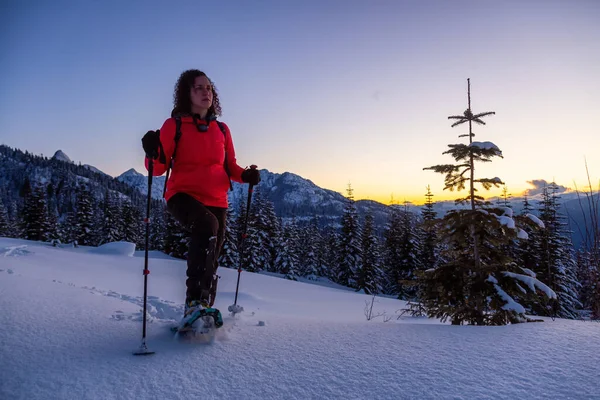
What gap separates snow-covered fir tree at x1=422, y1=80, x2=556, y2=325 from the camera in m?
5.88

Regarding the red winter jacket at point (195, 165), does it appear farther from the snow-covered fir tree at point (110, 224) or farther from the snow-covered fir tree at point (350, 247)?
the snow-covered fir tree at point (110, 224)

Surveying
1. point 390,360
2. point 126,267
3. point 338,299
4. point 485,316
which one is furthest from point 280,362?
point 338,299

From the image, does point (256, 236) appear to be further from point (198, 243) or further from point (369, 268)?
point (198, 243)

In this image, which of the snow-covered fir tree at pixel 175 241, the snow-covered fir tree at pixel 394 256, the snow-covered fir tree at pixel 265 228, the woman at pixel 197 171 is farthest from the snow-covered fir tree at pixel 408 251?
the woman at pixel 197 171

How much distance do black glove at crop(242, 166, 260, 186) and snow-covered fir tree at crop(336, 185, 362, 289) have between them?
32.5 metres

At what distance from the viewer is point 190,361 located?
1.79 m

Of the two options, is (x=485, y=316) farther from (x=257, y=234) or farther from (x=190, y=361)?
(x=257, y=234)

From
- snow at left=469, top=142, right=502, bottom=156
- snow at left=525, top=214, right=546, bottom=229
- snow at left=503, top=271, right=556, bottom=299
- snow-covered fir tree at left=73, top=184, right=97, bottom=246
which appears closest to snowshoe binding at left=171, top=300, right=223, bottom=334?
Result: snow at left=503, top=271, right=556, bottom=299

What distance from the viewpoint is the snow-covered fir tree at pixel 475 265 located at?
19.3 feet

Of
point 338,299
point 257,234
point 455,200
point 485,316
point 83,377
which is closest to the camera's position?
point 83,377

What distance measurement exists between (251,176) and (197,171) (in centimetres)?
54

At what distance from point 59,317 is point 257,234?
3169 cm

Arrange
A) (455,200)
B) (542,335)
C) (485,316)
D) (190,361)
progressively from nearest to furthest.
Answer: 1. (190,361)
2. (542,335)
3. (485,316)
4. (455,200)

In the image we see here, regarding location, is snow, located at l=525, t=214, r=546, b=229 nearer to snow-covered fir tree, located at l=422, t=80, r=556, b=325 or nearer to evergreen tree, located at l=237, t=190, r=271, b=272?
snow-covered fir tree, located at l=422, t=80, r=556, b=325
